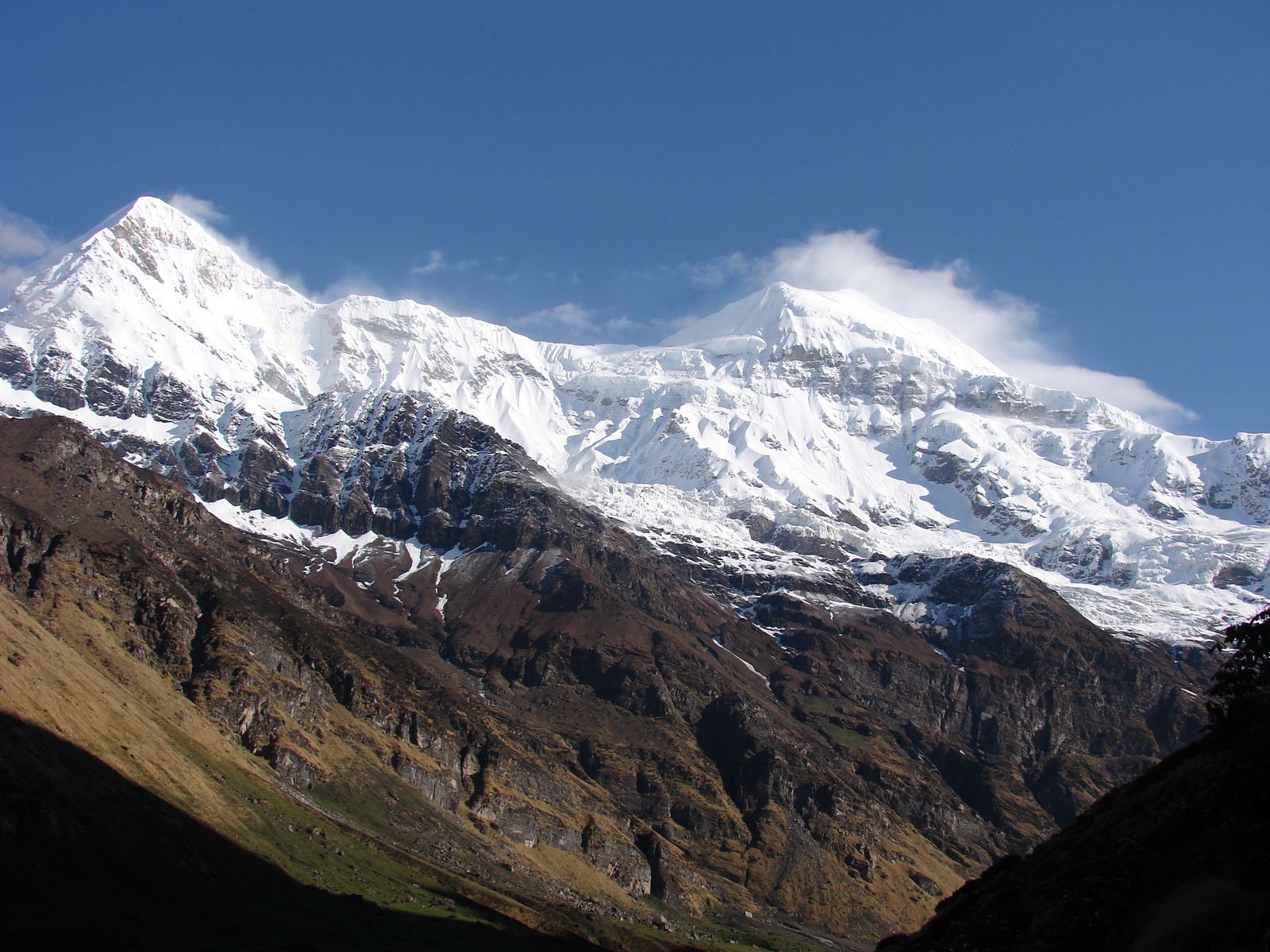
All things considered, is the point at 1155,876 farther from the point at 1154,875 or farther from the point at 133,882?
the point at 133,882

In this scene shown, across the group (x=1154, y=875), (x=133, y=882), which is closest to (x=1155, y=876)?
(x=1154, y=875)

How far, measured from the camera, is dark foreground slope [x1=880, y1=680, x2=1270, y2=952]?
32.8 meters

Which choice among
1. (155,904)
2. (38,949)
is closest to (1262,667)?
(38,949)

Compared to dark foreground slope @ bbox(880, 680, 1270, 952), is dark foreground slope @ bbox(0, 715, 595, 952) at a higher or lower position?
lower

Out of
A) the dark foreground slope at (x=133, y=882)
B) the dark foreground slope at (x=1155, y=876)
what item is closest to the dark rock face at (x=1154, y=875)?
the dark foreground slope at (x=1155, y=876)

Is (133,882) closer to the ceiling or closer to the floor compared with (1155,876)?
closer to the floor

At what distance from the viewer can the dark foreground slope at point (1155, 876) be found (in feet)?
108

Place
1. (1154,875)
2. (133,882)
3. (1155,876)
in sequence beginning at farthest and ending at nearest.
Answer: (133,882) < (1154,875) < (1155,876)

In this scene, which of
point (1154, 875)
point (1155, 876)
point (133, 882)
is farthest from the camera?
point (133, 882)

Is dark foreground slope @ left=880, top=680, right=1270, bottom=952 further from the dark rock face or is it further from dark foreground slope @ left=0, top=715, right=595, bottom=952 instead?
dark foreground slope @ left=0, top=715, right=595, bottom=952

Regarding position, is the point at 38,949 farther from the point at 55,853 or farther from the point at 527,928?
the point at 527,928

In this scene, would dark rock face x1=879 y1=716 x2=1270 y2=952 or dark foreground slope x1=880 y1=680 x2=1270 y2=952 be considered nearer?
dark foreground slope x1=880 y1=680 x2=1270 y2=952

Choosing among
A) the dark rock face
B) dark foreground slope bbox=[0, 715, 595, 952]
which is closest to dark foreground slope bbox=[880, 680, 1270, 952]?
the dark rock face

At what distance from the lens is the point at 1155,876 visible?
45031 mm
